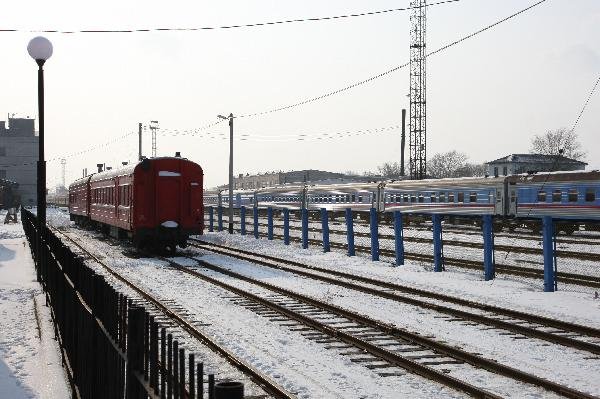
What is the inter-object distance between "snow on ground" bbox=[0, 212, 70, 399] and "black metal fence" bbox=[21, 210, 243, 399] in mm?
230

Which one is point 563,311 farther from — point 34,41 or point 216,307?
point 34,41

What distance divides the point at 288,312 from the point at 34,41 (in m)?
7.35

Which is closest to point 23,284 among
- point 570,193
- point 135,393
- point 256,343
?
point 256,343

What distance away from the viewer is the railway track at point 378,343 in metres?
7.59

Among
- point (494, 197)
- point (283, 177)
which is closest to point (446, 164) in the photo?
point (283, 177)

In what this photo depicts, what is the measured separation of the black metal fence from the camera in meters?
3.34

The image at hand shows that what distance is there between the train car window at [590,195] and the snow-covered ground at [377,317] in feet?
42.4

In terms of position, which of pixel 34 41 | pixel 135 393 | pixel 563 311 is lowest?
pixel 563 311

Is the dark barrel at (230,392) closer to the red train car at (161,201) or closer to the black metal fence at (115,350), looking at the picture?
the black metal fence at (115,350)

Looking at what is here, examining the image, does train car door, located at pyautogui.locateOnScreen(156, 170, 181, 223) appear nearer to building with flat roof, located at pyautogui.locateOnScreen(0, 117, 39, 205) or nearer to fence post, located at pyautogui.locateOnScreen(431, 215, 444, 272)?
fence post, located at pyautogui.locateOnScreen(431, 215, 444, 272)

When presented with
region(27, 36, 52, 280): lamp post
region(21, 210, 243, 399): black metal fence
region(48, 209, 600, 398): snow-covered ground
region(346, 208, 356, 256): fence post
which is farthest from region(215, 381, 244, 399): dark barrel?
region(346, 208, 356, 256): fence post

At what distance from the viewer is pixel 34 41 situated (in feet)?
45.4

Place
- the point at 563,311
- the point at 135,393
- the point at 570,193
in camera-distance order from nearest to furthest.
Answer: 1. the point at 135,393
2. the point at 563,311
3. the point at 570,193

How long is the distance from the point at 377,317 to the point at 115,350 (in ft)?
24.6
